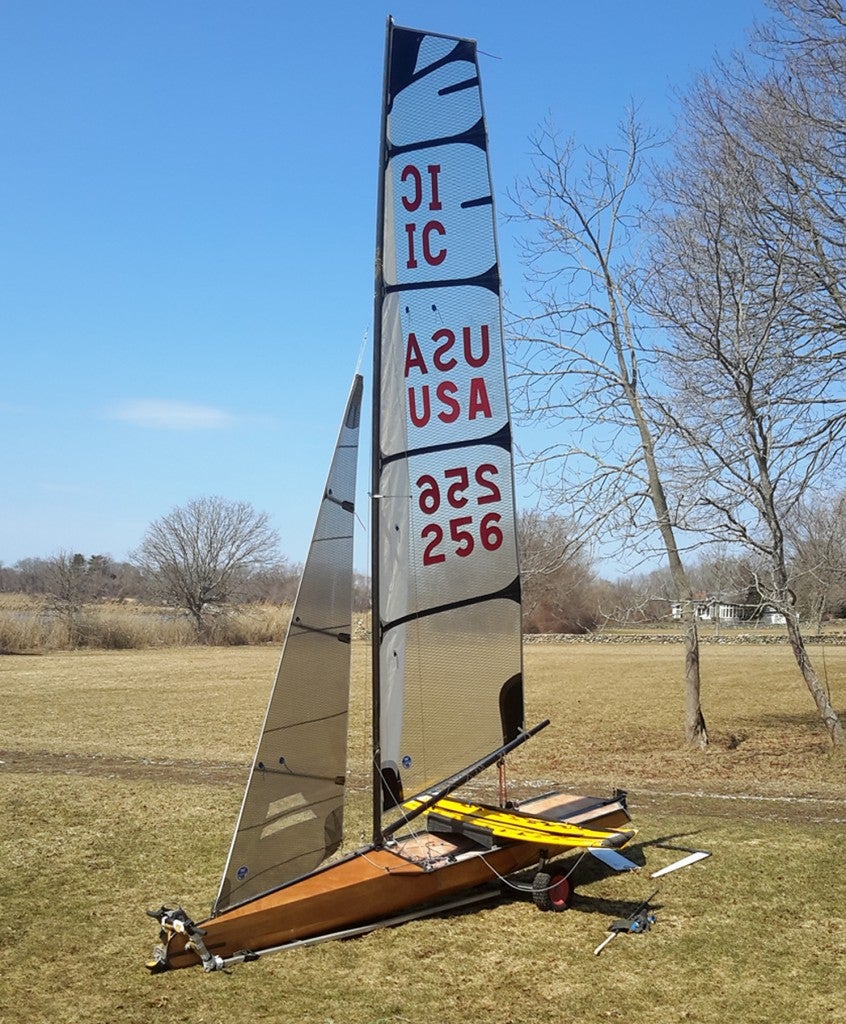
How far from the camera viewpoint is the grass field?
16.6 ft

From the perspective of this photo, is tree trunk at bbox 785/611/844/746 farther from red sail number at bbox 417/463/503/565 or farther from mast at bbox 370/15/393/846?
mast at bbox 370/15/393/846

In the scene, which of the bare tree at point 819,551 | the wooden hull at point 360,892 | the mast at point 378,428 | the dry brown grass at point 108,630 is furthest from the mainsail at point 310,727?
the dry brown grass at point 108,630

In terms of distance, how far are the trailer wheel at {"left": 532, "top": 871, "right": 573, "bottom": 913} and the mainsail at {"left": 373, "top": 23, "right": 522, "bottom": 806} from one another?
885 millimetres

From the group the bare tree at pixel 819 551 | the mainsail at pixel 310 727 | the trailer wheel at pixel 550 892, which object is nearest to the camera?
the mainsail at pixel 310 727

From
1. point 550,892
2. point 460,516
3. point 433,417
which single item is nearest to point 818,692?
point 550,892

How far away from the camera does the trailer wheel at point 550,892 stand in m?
6.32

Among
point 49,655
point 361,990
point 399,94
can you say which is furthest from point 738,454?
point 49,655

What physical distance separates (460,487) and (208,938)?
2.97 metres

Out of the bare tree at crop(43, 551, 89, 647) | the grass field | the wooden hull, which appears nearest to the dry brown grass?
the bare tree at crop(43, 551, 89, 647)

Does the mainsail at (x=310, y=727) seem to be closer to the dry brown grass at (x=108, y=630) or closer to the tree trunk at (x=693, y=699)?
the tree trunk at (x=693, y=699)

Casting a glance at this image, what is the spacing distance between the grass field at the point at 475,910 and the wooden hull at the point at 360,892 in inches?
5.5

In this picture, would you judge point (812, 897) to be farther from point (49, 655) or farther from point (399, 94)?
point (49, 655)

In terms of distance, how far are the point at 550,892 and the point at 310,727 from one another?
74.4 inches

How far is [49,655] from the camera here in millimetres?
32594
